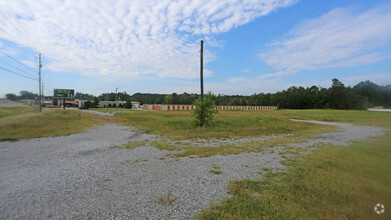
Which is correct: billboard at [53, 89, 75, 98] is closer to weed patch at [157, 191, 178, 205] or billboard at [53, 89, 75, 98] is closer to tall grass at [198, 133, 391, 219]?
weed patch at [157, 191, 178, 205]

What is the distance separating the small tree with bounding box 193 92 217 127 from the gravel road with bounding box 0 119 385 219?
29.5ft

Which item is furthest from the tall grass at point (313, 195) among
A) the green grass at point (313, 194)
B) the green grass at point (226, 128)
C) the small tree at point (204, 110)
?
the small tree at point (204, 110)

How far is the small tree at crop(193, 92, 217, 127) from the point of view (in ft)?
53.0

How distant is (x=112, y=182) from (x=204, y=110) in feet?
40.0

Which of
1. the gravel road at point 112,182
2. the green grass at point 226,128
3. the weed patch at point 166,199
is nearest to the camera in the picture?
the gravel road at point 112,182

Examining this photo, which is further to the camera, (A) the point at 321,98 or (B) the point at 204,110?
(A) the point at 321,98

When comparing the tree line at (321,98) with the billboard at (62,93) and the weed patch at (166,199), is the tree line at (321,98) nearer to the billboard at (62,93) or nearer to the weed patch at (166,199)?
the weed patch at (166,199)

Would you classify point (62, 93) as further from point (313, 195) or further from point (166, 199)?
point (313, 195)

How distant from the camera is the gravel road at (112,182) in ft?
10.3

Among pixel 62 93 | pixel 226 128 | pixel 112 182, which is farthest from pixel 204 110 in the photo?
pixel 62 93

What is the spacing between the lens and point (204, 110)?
1617 centimetres

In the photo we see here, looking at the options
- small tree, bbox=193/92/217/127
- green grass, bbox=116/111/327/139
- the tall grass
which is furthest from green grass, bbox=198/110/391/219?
small tree, bbox=193/92/217/127

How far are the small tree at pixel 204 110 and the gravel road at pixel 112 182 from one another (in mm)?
8985

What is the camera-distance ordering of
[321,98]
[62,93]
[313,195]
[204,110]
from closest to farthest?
[313,195], [204,110], [321,98], [62,93]
